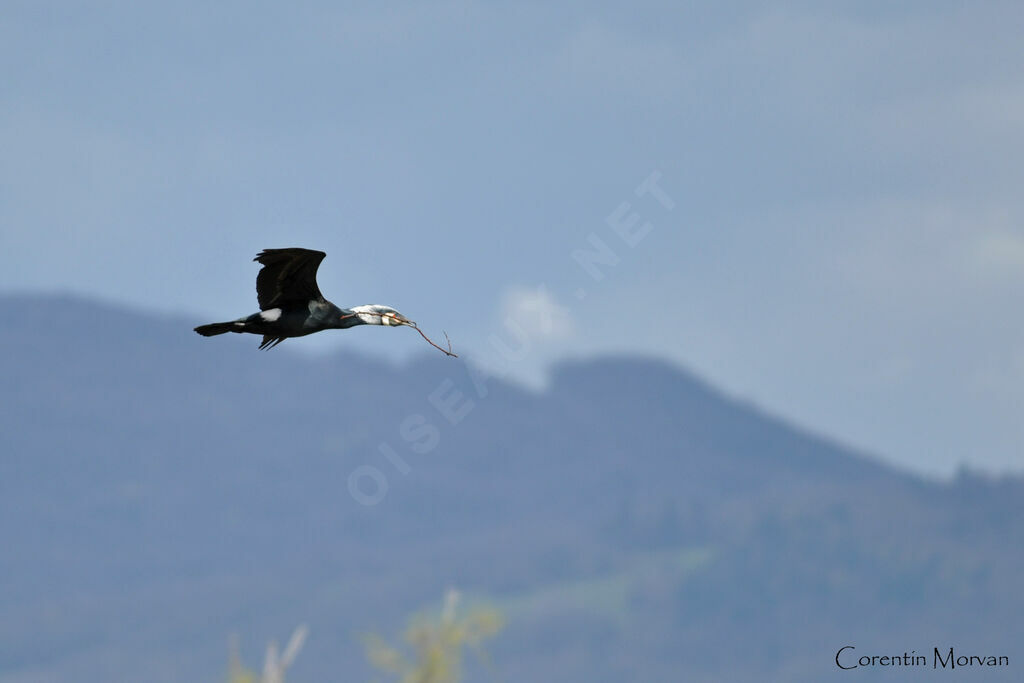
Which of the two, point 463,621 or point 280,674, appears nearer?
point 280,674

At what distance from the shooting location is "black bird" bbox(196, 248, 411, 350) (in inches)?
1125

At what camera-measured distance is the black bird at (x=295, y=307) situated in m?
28.6

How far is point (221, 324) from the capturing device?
89.0 feet

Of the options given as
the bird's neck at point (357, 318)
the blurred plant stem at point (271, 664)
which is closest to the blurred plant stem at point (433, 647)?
the blurred plant stem at point (271, 664)

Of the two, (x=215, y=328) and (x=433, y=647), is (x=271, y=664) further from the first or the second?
(x=215, y=328)

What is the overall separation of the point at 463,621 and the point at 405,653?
1.60 metres

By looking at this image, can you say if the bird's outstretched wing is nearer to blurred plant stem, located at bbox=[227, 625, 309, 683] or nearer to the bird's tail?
the bird's tail

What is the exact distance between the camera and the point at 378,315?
29.1 metres

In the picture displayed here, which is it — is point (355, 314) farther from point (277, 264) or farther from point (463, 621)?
point (463, 621)

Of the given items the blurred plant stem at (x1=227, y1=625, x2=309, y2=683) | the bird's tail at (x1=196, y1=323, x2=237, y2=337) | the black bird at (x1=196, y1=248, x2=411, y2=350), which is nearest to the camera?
the blurred plant stem at (x1=227, y1=625, x2=309, y2=683)

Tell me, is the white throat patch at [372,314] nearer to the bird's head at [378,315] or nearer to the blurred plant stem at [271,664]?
the bird's head at [378,315]

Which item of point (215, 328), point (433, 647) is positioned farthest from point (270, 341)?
point (433, 647)

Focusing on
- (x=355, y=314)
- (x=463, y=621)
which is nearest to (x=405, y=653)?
(x=463, y=621)

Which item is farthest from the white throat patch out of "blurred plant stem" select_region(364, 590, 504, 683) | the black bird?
"blurred plant stem" select_region(364, 590, 504, 683)
